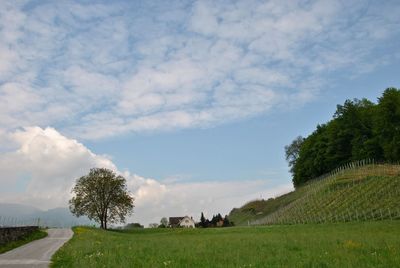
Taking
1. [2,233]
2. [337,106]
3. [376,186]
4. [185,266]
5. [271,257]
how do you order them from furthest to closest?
[337,106] → [376,186] → [2,233] → [271,257] → [185,266]

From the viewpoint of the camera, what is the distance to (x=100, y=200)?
10931 centimetres

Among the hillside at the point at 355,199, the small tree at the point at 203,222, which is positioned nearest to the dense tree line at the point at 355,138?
the hillside at the point at 355,199

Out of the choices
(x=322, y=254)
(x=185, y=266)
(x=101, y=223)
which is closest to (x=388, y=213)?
(x=322, y=254)

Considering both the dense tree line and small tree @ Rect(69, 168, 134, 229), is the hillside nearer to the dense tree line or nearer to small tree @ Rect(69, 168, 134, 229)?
the dense tree line

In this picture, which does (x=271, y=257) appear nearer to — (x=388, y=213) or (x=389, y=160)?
(x=388, y=213)

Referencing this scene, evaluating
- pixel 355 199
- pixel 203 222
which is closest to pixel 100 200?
pixel 203 222

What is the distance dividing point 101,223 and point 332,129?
6595 centimetres

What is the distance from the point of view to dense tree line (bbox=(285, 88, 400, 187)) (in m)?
101

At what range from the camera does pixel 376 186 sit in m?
77.0

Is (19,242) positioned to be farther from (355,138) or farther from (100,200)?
(355,138)

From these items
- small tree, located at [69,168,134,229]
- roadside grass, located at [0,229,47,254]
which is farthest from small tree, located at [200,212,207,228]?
roadside grass, located at [0,229,47,254]

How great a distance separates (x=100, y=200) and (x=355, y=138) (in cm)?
6457

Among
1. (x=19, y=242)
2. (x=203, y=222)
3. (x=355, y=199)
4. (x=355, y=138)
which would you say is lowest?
(x=19, y=242)

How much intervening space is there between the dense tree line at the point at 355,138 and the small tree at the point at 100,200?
5781 cm
